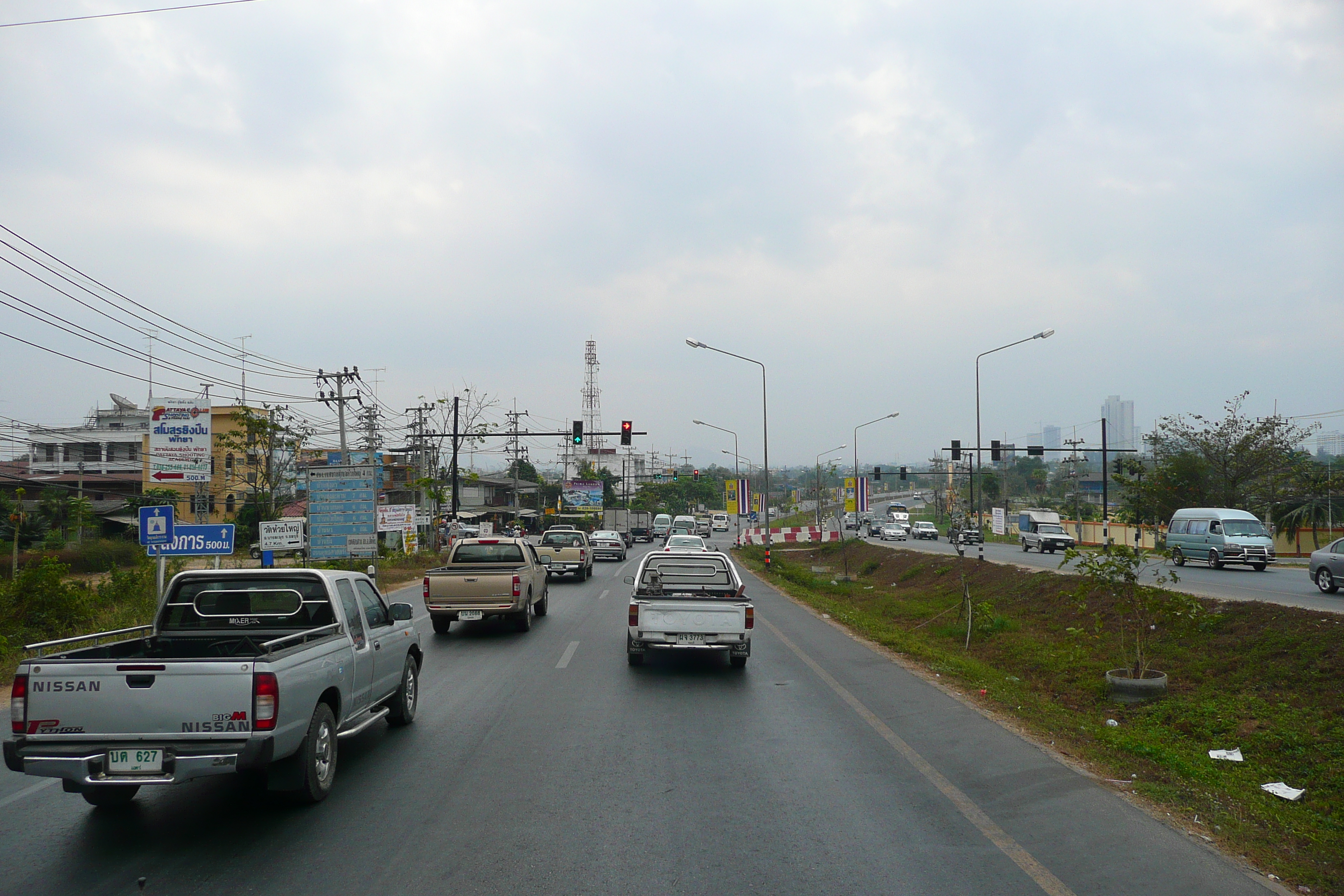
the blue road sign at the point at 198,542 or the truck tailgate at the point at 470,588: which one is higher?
the blue road sign at the point at 198,542

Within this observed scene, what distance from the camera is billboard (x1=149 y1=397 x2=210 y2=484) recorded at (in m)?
18.1

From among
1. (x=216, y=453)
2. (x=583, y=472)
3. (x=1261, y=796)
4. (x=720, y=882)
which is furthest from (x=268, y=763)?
(x=583, y=472)

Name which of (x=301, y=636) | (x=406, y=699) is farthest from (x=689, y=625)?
(x=301, y=636)

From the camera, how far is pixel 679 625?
12.0 meters

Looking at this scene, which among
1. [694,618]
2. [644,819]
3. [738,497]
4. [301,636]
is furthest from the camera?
[738,497]

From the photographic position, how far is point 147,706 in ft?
18.0

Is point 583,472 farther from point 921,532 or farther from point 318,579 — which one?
point 318,579

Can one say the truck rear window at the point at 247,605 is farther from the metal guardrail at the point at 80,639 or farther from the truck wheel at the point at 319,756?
the truck wheel at the point at 319,756

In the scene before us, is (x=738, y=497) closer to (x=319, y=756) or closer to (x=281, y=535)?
(x=281, y=535)

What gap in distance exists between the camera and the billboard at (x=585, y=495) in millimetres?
86062

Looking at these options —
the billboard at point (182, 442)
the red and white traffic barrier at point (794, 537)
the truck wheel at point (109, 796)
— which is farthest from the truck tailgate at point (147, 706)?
the red and white traffic barrier at point (794, 537)

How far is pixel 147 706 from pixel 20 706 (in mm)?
837

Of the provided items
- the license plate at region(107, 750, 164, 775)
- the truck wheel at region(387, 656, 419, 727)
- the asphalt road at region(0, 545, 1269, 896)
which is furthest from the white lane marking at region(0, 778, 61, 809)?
the truck wheel at region(387, 656, 419, 727)

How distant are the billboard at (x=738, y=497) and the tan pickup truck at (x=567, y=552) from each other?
20623mm
